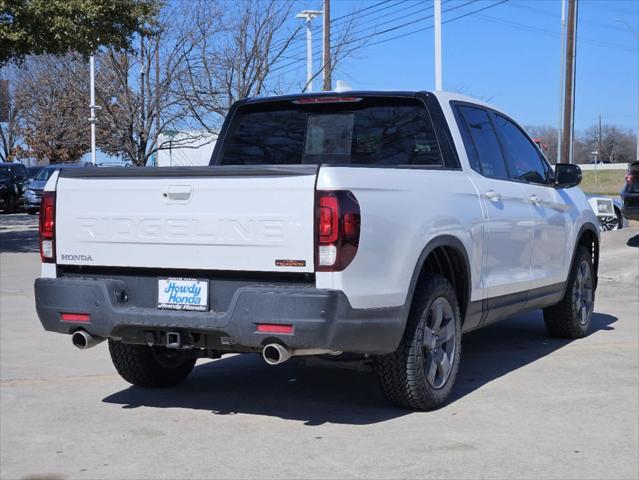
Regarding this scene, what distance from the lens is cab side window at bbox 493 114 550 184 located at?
743cm

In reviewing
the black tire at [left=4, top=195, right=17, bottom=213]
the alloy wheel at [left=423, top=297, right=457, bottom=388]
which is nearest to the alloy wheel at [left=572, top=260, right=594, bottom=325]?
the alloy wheel at [left=423, top=297, right=457, bottom=388]

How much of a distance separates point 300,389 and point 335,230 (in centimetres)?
207

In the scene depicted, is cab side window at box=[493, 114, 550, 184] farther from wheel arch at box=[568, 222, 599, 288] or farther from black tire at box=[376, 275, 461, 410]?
black tire at box=[376, 275, 461, 410]

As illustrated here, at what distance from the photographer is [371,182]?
5.19 meters

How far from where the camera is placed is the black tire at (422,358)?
567 cm

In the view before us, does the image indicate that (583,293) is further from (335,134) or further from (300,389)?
(300,389)

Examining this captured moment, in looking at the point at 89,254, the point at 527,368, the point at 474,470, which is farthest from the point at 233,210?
the point at 527,368

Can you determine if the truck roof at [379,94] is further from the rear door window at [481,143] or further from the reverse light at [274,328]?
the reverse light at [274,328]

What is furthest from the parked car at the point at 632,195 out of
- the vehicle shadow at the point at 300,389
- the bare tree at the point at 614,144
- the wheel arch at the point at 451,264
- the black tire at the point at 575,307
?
the bare tree at the point at 614,144

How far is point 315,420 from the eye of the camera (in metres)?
5.81

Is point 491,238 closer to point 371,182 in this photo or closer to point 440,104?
point 440,104

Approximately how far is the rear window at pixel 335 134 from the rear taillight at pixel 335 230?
1.63 metres

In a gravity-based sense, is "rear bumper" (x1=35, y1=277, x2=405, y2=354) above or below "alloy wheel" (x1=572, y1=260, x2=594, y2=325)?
above

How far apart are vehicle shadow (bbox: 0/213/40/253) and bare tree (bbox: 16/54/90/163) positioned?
8731 millimetres
